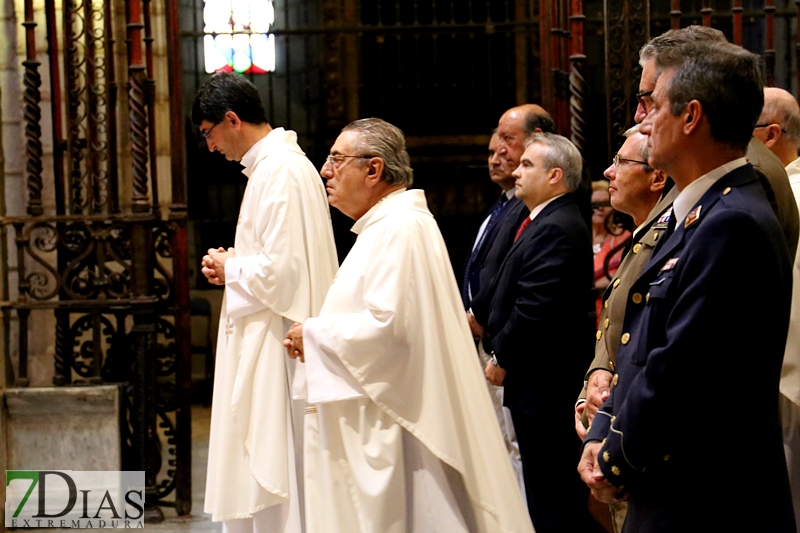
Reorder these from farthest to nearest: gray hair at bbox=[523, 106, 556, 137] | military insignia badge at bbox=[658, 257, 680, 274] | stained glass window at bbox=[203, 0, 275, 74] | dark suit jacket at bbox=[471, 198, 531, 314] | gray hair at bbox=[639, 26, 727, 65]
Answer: stained glass window at bbox=[203, 0, 275, 74]
gray hair at bbox=[523, 106, 556, 137]
dark suit jacket at bbox=[471, 198, 531, 314]
gray hair at bbox=[639, 26, 727, 65]
military insignia badge at bbox=[658, 257, 680, 274]

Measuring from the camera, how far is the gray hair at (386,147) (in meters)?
3.36

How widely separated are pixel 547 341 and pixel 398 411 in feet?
4.21

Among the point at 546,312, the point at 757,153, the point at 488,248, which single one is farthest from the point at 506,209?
the point at 757,153

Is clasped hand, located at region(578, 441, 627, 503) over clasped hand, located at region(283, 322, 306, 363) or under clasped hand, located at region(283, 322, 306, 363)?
under

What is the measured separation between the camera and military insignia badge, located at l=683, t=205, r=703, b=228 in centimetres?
202

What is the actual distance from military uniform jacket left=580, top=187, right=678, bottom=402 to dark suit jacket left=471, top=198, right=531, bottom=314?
1989mm

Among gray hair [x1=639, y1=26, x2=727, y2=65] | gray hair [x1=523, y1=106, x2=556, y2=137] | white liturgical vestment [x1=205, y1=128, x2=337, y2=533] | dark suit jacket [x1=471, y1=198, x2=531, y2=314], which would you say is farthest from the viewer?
gray hair [x1=523, y1=106, x2=556, y2=137]

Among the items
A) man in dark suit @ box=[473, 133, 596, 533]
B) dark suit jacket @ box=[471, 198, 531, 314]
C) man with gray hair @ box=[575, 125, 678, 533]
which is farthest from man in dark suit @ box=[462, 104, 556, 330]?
man with gray hair @ box=[575, 125, 678, 533]

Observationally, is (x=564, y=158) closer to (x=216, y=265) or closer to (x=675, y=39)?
(x=216, y=265)

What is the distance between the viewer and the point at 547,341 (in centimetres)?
424

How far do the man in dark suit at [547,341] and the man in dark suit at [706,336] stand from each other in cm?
211

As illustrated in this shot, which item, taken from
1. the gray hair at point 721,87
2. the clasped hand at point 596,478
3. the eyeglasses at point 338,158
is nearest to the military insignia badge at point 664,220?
the gray hair at point 721,87

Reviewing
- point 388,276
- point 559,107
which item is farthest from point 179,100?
point 388,276

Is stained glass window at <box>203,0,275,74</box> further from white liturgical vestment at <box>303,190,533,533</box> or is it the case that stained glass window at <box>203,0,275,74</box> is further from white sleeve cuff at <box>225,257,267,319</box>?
white liturgical vestment at <box>303,190,533,533</box>
